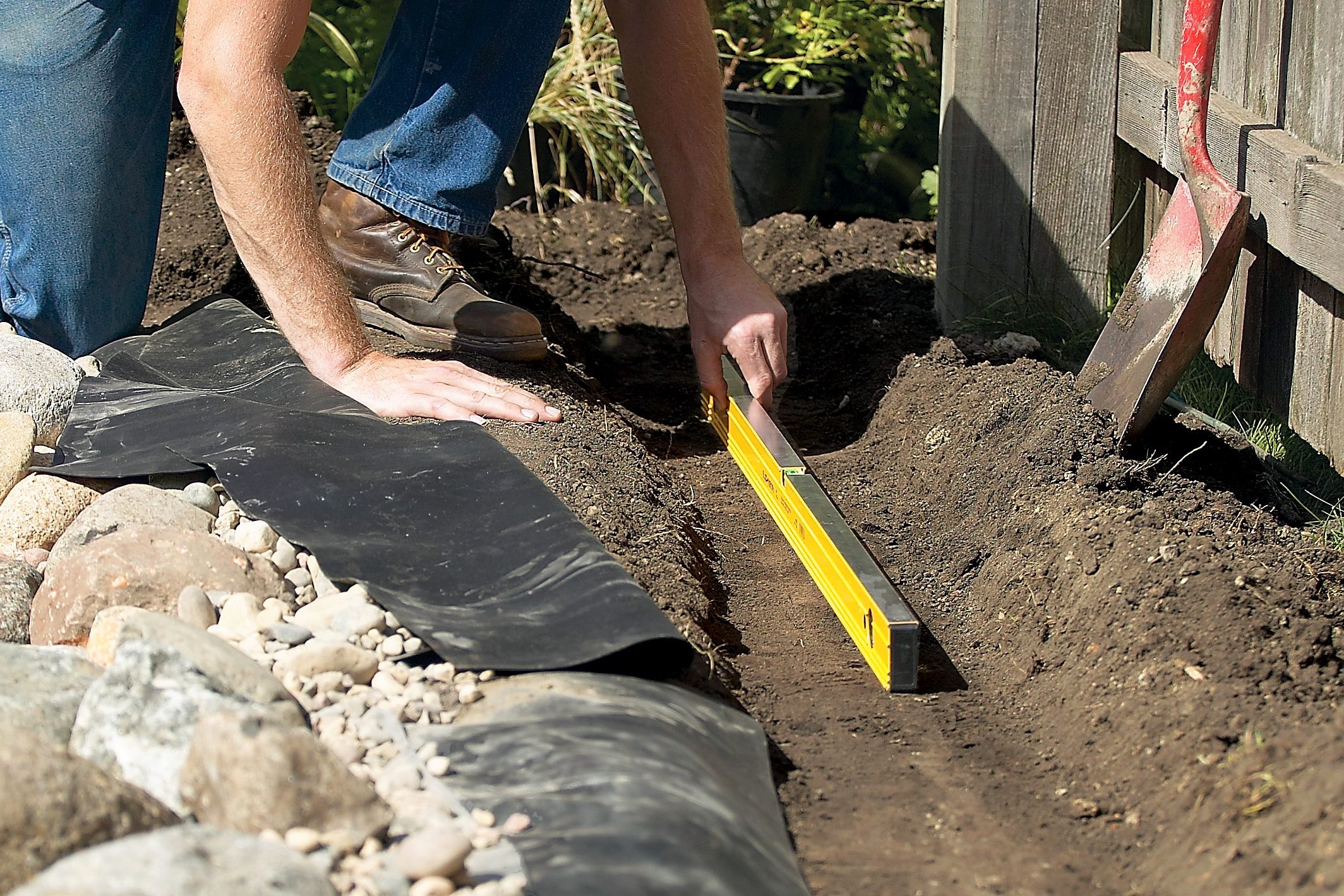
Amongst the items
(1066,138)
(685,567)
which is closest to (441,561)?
(685,567)

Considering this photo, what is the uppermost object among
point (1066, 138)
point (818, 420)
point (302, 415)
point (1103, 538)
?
point (1066, 138)

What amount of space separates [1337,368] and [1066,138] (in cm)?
121

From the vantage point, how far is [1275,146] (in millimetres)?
2488

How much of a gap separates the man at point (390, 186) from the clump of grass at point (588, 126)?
1678 mm

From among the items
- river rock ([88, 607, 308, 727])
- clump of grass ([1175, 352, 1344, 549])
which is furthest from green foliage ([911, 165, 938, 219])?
river rock ([88, 607, 308, 727])

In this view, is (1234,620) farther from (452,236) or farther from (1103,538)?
(452,236)

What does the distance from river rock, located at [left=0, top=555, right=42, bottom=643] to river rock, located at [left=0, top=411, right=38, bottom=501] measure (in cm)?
30

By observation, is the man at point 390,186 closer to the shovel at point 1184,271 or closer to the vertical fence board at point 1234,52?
the shovel at point 1184,271

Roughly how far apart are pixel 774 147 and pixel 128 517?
10.8 ft

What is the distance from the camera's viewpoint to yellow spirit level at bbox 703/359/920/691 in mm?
1794

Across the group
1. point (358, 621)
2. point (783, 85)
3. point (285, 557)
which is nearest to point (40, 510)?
point (285, 557)

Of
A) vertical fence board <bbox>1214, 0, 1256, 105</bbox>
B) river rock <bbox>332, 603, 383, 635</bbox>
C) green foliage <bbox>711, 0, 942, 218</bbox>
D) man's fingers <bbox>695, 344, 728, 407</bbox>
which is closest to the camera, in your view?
river rock <bbox>332, 603, 383, 635</bbox>

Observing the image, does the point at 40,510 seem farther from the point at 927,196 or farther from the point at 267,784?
the point at 927,196

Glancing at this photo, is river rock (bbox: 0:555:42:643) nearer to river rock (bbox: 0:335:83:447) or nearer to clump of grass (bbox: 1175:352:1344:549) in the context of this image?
river rock (bbox: 0:335:83:447)
